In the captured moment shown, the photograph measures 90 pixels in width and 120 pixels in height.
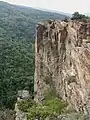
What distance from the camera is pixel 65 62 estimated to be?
24547 mm

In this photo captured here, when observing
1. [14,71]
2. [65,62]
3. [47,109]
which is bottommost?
[14,71]

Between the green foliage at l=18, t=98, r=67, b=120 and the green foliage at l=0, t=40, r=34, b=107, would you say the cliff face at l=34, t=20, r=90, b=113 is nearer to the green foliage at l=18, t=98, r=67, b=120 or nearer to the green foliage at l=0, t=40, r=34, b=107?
the green foliage at l=18, t=98, r=67, b=120

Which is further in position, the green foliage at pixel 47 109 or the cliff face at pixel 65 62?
the green foliage at pixel 47 109

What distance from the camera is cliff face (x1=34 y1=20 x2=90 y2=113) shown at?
20797mm

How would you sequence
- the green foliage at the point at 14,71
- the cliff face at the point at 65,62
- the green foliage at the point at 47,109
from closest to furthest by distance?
the cliff face at the point at 65,62, the green foliage at the point at 47,109, the green foliage at the point at 14,71

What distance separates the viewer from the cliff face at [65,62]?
20797mm

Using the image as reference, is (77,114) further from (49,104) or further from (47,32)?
(47,32)

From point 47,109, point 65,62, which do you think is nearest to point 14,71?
point 65,62

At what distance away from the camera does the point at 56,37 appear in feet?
87.2

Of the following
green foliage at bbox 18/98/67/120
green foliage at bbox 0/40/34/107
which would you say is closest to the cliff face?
green foliage at bbox 18/98/67/120

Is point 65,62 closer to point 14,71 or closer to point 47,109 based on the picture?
point 47,109

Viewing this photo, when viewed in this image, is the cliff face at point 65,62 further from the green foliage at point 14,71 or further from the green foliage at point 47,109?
the green foliage at point 14,71

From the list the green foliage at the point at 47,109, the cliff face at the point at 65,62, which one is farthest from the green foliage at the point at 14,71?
the green foliage at the point at 47,109

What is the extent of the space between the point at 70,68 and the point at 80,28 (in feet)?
8.05
